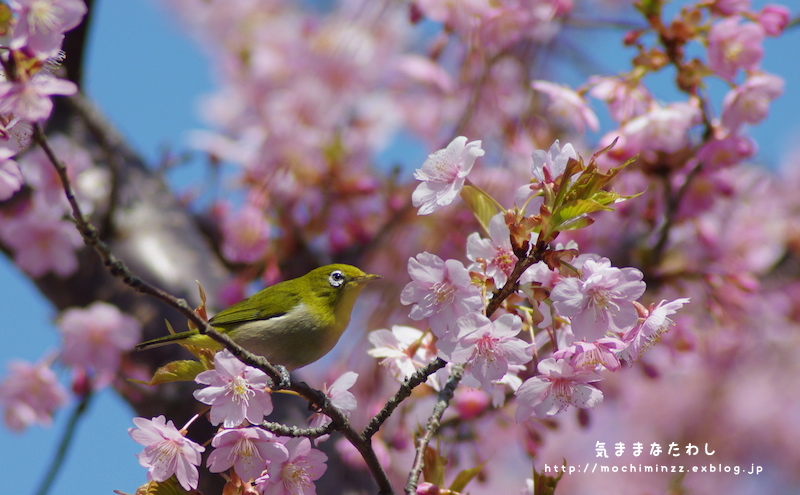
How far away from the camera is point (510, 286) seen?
1531mm

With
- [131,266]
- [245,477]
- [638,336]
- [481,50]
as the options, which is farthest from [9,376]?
[638,336]

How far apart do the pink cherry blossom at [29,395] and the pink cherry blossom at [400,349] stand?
2.57 m

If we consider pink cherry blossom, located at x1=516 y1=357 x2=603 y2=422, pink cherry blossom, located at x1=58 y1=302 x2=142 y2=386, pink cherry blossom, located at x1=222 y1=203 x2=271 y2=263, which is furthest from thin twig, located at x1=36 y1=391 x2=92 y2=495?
pink cherry blossom, located at x1=516 y1=357 x2=603 y2=422

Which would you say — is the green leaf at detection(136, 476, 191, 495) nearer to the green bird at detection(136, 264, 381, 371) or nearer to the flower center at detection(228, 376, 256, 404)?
the flower center at detection(228, 376, 256, 404)

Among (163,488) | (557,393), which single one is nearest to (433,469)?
(557,393)

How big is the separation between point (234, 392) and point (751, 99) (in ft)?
7.61

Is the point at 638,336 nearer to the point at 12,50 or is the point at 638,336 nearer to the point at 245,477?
the point at 245,477

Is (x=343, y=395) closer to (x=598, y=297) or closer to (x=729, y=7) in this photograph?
(x=598, y=297)

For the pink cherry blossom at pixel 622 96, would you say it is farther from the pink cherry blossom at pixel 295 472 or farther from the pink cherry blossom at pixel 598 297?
the pink cherry blossom at pixel 295 472

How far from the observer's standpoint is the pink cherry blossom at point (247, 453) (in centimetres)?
159

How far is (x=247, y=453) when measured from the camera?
1.61m

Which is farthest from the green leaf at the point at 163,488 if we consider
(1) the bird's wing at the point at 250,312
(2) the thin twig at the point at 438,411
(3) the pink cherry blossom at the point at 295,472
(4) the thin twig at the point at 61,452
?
(4) the thin twig at the point at 61,452

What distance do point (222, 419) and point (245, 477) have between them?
0.51 ft

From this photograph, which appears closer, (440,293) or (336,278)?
(440,293)
